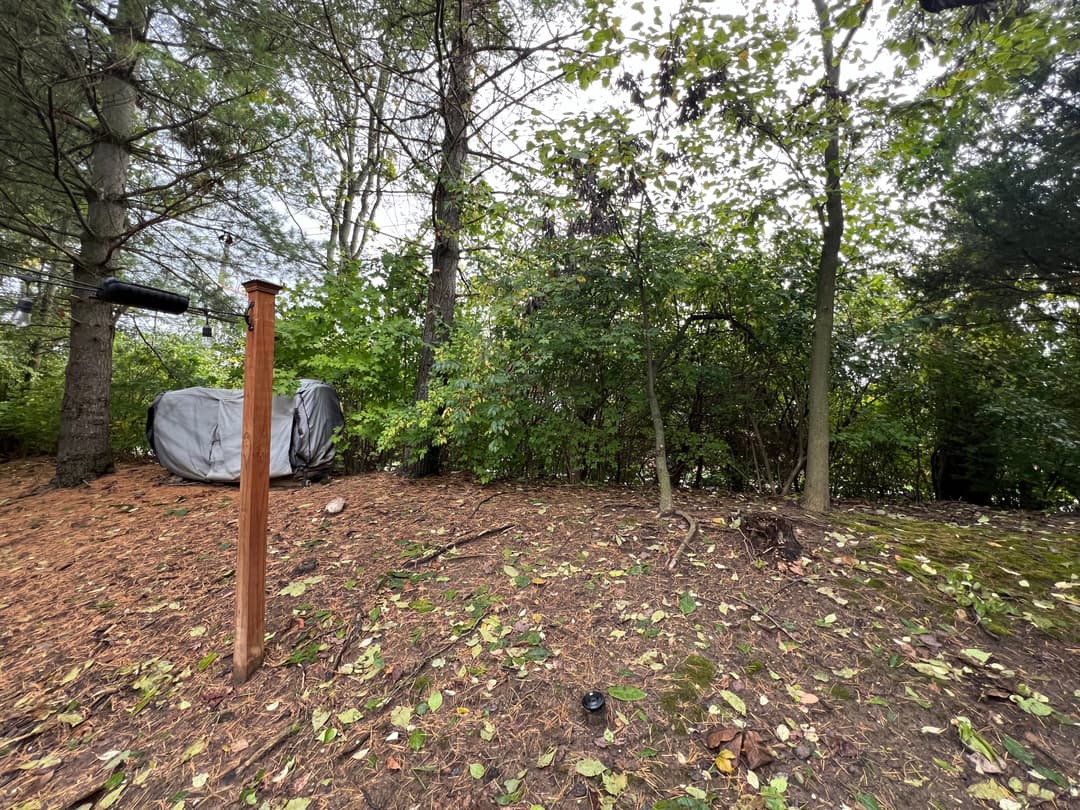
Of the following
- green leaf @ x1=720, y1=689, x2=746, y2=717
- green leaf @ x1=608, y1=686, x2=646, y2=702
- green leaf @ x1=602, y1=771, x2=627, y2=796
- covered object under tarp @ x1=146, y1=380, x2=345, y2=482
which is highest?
covered object under tarp @ x1=146, y1=380, x2=345, y2=482

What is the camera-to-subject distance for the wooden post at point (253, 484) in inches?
80.2

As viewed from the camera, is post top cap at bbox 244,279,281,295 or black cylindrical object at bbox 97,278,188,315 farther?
post top cap at bbox 244,279,281,295

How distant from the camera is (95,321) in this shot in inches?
187

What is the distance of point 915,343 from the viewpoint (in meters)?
3.99

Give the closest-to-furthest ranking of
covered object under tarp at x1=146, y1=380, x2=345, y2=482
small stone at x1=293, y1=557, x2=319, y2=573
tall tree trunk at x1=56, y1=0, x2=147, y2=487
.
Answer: small stone at x1=293, y1=557, x2=319, y2=573 < tall tree trunk at x1=56, y1=0, x2=147, y2=487 < covered object under tarp at x1=146, y1=380, x2=345, y2=482

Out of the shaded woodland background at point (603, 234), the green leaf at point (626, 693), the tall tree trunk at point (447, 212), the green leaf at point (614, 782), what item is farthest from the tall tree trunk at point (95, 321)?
the green leaf at point (614, 782)

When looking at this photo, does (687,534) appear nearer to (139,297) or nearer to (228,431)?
(139,297)

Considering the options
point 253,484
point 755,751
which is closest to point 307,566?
point 253,484

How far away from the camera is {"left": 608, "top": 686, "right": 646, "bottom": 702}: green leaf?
183cm

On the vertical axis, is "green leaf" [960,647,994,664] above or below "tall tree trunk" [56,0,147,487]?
below

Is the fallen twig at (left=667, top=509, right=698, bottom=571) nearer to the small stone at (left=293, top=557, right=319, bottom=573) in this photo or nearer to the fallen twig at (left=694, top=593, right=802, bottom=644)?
the fallen twig at (left=694, top=593, right=802, bottom=644)

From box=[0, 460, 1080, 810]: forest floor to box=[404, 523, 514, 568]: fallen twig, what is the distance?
19mm

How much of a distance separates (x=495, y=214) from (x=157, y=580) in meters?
3.98

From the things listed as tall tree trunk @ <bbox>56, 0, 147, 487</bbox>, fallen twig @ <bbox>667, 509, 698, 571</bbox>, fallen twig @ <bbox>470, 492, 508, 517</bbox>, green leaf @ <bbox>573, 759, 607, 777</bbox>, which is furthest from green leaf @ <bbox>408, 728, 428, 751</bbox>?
tall tree trunk @ <bbox>56, 0, 147, 487</bbox>
